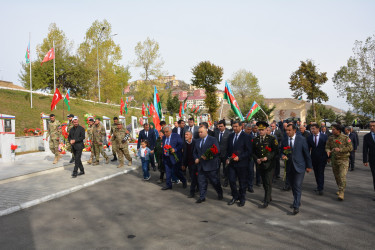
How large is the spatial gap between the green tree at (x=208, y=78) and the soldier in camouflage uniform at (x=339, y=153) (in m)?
35.4

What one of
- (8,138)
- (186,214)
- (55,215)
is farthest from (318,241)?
(8,138)

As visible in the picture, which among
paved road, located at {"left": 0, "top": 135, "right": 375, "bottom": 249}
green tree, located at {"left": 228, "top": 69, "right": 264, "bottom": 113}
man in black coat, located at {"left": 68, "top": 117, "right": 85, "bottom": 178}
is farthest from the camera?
green tree, located at {"left": 228, "top": 69, "right": 264, "bottom": 113}

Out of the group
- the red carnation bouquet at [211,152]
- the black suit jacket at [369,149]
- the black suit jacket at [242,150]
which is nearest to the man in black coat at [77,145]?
the red carnation bouquet at [211,152]

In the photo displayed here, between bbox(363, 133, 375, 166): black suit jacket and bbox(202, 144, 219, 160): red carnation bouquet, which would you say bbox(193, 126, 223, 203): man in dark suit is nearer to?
bbox(202, 144, 219, 160): red carnation bouquet

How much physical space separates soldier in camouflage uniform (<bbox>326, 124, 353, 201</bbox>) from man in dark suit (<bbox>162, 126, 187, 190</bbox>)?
391cm

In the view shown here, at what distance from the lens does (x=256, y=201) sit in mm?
7215

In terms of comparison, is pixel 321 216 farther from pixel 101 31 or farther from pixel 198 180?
pixel 101 31

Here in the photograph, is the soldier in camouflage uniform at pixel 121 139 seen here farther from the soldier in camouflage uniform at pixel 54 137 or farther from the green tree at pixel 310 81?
the green tree at pixel 310 81

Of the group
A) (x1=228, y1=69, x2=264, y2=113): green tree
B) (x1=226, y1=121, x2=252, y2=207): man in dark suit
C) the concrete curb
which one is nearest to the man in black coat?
the concrete curb

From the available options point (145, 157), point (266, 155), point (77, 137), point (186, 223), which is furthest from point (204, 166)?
point (77, 137)

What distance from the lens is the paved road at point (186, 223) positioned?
4609 mm

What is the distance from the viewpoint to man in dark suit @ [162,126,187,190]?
863 centimetres

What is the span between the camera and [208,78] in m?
43.5

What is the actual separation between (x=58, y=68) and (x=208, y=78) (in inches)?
786
